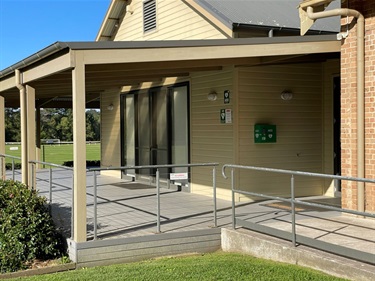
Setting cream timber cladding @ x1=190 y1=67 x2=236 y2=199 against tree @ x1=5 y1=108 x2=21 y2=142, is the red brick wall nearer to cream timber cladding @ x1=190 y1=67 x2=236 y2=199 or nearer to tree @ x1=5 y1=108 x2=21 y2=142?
cream timber cladding @ x1=190 y1=67 x2=236 y2=199

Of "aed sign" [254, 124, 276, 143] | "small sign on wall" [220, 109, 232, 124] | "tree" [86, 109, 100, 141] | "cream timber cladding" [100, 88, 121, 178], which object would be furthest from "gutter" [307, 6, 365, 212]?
"tree" [86, 109, 100, 141]

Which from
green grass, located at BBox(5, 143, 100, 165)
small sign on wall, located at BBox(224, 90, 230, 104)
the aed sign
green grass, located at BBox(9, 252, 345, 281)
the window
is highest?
the window

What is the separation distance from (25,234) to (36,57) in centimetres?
269

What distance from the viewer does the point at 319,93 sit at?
994 centimetres

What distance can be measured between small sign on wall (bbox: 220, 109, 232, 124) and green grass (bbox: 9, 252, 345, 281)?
3.69 metres

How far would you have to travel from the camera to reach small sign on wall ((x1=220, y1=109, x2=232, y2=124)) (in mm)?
9398

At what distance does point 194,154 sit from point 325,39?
424cm

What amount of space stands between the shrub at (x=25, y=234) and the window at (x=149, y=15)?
6.88m

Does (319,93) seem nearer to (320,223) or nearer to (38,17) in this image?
(320,223)

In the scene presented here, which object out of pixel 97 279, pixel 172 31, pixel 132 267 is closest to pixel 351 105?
pixel 132 267

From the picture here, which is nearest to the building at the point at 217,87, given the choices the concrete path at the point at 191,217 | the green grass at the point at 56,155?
the concrete path at the point at 191,217

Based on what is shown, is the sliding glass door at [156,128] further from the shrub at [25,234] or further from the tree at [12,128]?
the tree at [12,128]

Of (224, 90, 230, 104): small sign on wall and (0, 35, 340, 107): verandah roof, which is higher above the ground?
(0, 35, 340, 107): verandah roof

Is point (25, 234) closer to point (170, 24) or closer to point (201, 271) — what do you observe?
point (201, 271)
